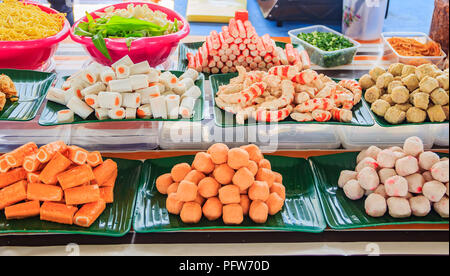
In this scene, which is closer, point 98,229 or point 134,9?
point 98,229

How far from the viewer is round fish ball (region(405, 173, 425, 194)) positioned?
1.42 metres

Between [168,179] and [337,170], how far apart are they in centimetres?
72

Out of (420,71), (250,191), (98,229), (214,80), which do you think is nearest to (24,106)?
(98,229)

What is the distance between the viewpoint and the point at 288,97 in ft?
5.70

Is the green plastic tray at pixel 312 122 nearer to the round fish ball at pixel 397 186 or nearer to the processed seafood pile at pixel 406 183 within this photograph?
the processed seafood pile at pixel 406 183

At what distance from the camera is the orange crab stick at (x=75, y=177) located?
1432 millimetres

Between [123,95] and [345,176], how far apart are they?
38.6 inches

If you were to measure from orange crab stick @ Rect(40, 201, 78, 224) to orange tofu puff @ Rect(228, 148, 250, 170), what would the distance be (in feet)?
1.93

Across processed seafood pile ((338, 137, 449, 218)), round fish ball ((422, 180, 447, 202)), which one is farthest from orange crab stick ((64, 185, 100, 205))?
round fish ball ((422, 180, 447, 202))

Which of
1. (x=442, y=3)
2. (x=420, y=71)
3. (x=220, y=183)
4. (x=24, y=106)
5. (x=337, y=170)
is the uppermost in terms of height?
(x=442, y=3)

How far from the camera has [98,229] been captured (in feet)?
4.58

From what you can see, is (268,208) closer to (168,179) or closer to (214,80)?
(168,179)

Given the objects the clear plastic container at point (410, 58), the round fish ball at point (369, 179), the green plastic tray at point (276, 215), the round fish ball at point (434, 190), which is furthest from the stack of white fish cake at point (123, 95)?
the clear plastic container at point (410, 58)

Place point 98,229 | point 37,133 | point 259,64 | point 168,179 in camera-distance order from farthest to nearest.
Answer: point 259,64, point 37,133, point 168,179, point 98,229
